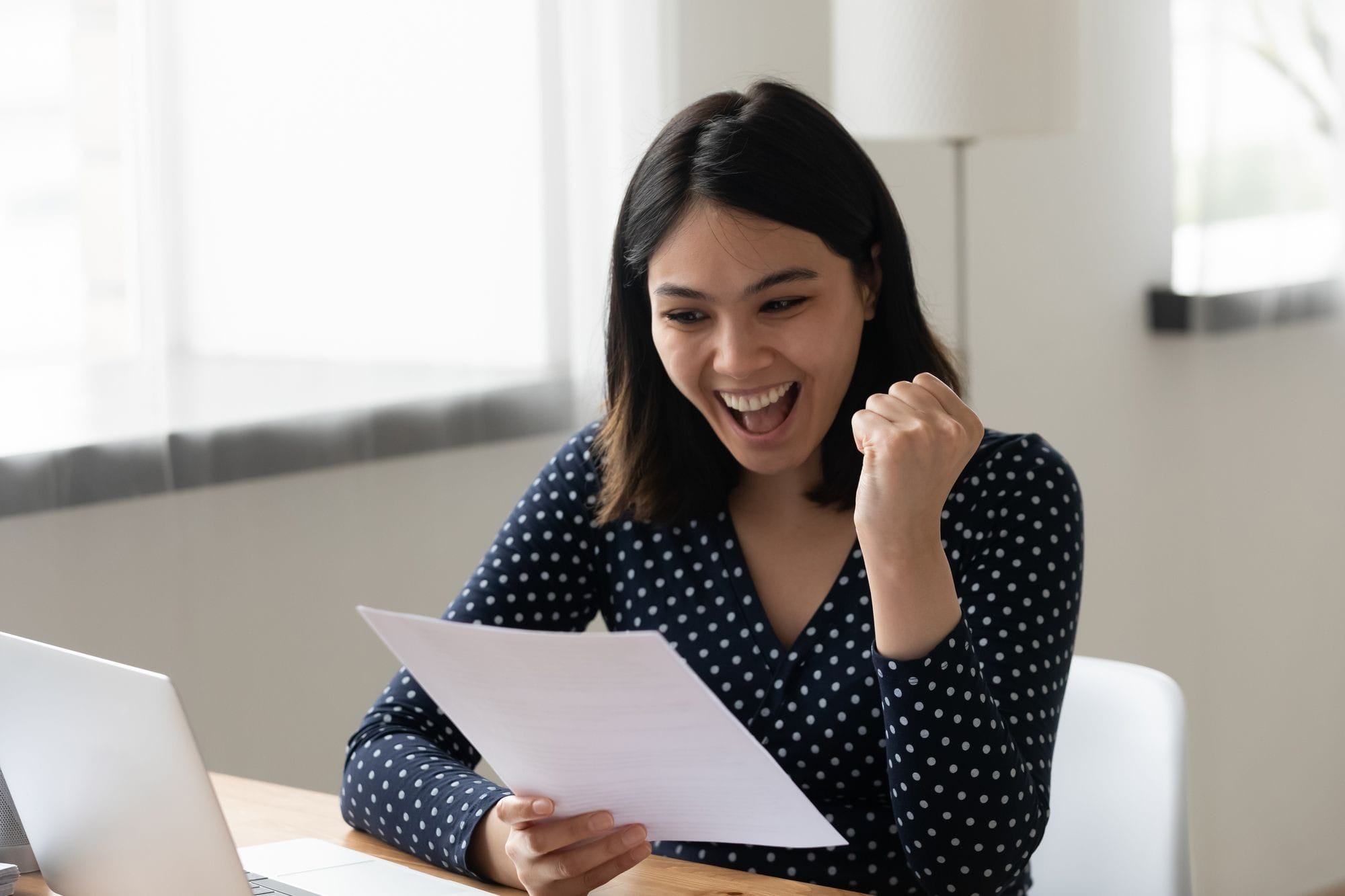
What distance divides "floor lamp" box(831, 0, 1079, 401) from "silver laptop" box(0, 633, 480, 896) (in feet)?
4.56

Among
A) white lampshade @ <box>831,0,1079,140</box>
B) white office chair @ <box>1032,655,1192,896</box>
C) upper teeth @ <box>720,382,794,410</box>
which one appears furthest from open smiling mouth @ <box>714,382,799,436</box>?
white lampshade @ <box>831,0,1079,140</box>

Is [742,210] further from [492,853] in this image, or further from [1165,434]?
[1165,434]

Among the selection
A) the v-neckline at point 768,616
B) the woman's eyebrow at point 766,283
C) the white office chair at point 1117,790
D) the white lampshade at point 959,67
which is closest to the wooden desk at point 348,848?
the v-neckline at point 768,616

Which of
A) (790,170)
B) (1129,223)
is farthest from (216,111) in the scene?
(1129,223)

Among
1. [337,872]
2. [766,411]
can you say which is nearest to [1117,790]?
[766,411]

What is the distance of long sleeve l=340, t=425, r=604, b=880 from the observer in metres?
1.31

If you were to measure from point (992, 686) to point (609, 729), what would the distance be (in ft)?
1.34

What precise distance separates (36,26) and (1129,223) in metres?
2.05

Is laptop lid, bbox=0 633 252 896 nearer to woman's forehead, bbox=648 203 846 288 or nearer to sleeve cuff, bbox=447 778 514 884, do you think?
sleeve cuff, bbox=447 778 514 884

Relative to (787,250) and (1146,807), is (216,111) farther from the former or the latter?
(1146,807)

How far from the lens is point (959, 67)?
87.7 inches

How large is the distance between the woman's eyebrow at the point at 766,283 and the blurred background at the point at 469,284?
79cm

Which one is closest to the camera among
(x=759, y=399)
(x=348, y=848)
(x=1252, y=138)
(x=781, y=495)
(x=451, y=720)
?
(x=451, y=720)

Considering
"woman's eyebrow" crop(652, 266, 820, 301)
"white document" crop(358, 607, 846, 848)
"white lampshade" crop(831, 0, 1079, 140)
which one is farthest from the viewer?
"white lampshade" crop(831, 0, 1079, 140)
